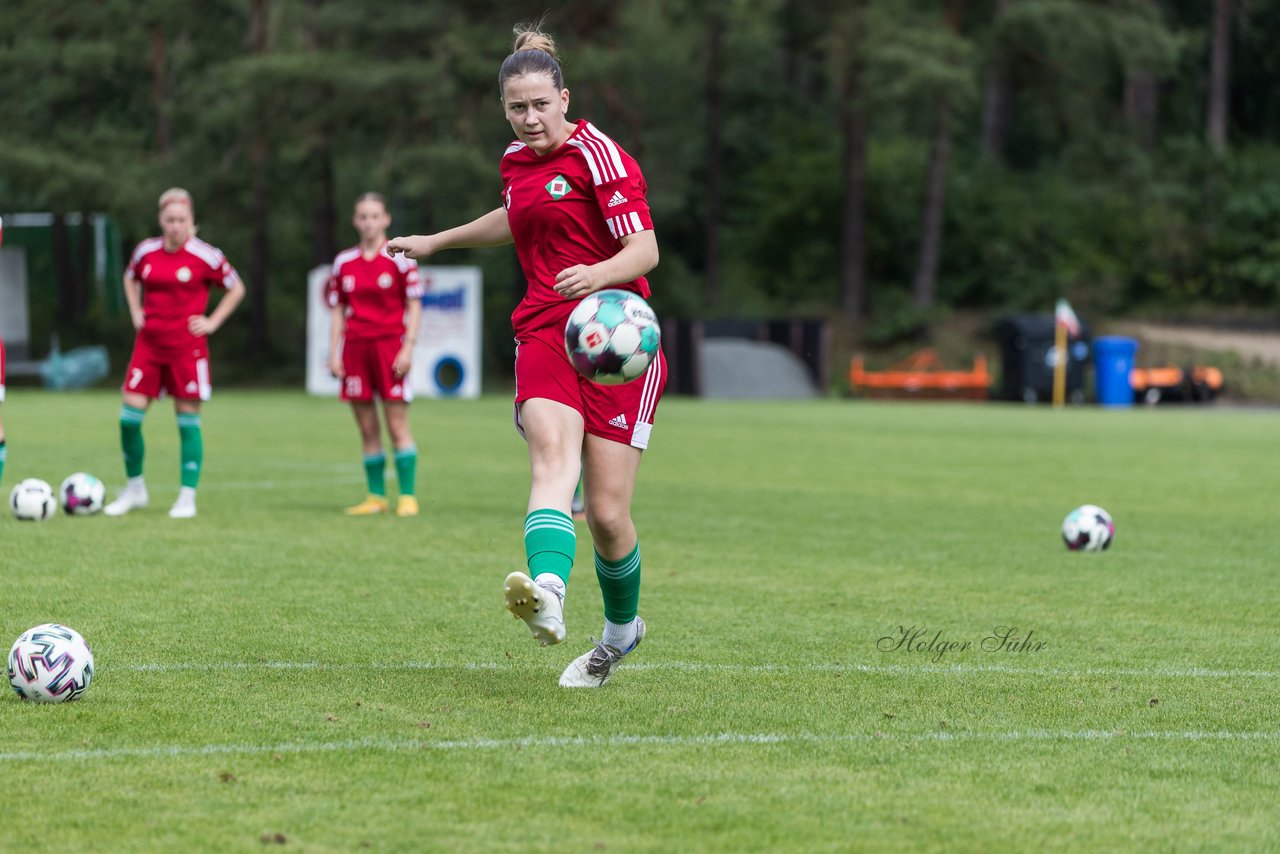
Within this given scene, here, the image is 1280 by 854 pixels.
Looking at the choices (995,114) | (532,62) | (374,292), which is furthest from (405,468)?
(995,114)

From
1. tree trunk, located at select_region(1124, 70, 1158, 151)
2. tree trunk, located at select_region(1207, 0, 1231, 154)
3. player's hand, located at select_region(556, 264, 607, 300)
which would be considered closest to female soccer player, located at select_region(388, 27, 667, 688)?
player's hand, located at select_region(556, 264, 607, 300)

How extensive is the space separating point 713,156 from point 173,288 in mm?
38471

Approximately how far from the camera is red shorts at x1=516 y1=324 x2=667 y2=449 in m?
5.51

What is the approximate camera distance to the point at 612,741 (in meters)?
4.92

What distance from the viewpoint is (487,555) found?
9656 mm

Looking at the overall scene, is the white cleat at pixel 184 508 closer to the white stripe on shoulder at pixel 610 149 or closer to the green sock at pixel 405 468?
the green sock at pixel 405 468

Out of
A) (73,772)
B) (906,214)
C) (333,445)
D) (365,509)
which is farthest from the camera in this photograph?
(906,214)

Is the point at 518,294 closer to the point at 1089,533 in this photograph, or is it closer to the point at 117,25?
the point at 117,25

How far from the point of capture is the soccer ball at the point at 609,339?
17.3 feet

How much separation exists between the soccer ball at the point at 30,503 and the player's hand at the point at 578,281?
6.58m

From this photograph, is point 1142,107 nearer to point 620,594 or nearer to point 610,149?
point 610,149

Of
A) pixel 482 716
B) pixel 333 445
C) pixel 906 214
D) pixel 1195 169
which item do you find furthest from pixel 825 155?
pixel 482 716

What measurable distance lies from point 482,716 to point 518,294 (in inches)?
1518

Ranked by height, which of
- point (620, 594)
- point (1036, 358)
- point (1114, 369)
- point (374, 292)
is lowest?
point (1114, 369)
